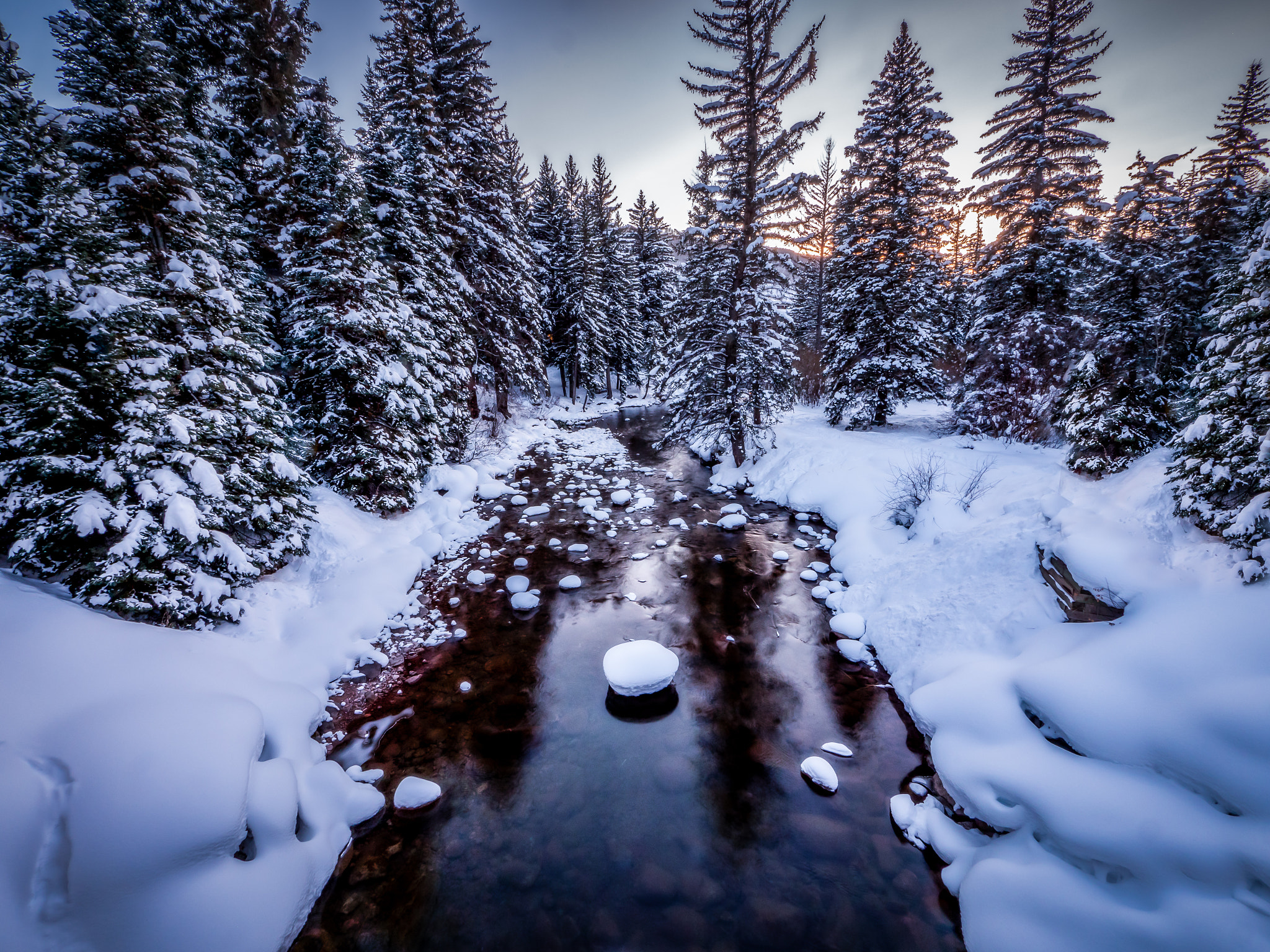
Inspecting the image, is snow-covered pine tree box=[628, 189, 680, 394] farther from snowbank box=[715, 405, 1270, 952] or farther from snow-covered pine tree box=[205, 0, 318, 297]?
snowbank box=[715, 405, 1270, 952]

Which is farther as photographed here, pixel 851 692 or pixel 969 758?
pixel 851 692

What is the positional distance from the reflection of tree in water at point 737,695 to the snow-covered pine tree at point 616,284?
22815mm

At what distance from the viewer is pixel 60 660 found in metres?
3.76

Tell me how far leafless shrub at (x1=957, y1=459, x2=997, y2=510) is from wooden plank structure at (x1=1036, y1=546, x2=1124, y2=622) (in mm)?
2616

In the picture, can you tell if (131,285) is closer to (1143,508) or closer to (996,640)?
(996,640)

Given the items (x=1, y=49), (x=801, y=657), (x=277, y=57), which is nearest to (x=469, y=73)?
(x=277, y=57)

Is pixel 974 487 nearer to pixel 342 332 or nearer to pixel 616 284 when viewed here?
pixel 342 332

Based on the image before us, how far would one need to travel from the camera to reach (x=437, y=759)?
5.17 meters

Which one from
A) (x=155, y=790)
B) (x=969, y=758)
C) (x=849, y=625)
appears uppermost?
(x=155, y=790)

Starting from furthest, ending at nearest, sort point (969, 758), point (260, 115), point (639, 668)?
point (260, 115) < point (639, 668) < point (969, 758)

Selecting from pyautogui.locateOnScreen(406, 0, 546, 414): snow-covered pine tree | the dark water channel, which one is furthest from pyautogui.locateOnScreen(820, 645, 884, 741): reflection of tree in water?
pyautogui.locateOnScreen(406, 0, 546, 414): snow-covered pine tree

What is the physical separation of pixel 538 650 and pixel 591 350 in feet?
75.1

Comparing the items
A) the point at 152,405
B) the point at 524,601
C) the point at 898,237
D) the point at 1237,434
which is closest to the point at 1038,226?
the point at 898,237

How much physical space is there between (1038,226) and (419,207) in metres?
18.0
